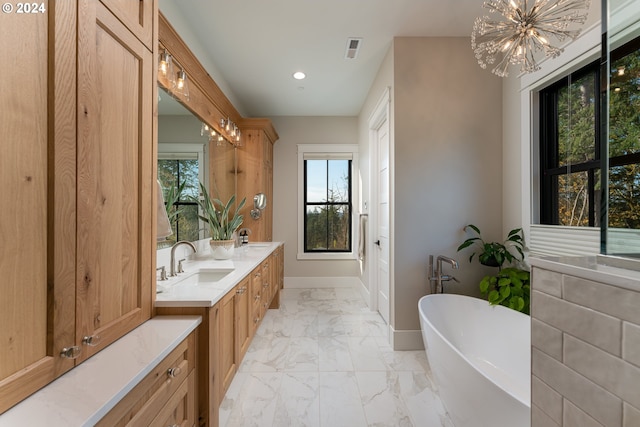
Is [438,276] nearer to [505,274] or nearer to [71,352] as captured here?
[505,274]

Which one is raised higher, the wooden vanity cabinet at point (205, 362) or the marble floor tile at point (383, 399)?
the wooden vanity cabinet at point (205, 362)

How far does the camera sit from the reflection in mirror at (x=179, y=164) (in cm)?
199

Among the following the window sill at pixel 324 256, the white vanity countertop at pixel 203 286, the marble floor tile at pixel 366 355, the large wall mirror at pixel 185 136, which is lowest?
the marble floor tile at pixel 366 355

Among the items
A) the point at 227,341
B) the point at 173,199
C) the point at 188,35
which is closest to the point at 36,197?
the point at 227,341

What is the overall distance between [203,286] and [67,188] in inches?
35.7

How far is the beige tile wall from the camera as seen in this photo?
0.50 meters

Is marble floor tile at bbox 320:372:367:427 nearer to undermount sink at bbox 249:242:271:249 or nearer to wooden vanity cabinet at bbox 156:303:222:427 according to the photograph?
wooden vanity cabinet at bbox 156:303:222:427

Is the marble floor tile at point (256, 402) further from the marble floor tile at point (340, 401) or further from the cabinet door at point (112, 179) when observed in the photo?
the cabinet door at point (112, 179)

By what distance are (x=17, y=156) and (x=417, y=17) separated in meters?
2.65

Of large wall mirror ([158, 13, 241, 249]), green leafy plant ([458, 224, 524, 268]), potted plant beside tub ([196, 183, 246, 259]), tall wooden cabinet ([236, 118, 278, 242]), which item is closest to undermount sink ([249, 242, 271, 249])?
tall wooden cabinet ([236, 118, 278, 242])

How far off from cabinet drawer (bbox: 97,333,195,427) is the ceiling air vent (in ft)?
8.73

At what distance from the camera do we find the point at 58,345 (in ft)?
2.48

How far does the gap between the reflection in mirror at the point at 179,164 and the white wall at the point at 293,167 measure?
6.64 feet

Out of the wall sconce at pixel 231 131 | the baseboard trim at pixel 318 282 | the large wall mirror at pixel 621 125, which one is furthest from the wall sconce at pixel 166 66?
the baseboard trim at pixel 318 282
